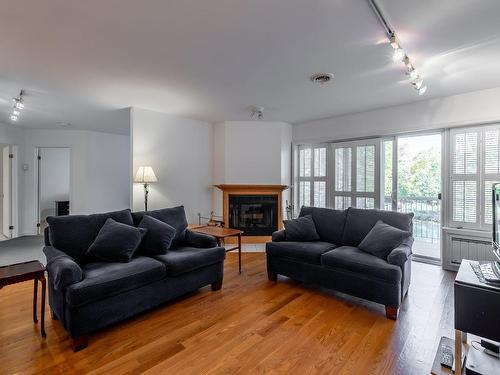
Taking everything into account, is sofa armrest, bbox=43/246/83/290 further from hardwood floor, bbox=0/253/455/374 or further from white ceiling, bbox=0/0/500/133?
white ceiling, bbox=0/0/500/133

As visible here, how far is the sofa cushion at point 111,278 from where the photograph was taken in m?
1.99

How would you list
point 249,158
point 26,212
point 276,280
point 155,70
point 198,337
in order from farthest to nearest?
point 26,212 → point 249,158 → point 276,280 → point 155,70 → point 198,337

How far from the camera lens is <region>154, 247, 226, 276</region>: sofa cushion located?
2.63m

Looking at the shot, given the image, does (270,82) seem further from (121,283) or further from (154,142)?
(121,283)

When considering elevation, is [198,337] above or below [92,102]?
below

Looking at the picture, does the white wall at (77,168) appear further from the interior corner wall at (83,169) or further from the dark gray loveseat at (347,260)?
the dark gray loveseat at (347,260)

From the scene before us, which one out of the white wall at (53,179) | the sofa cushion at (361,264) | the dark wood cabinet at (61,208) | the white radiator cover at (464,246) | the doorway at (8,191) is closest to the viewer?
the sofa cushion at (361,264)

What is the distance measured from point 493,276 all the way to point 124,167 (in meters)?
6.88

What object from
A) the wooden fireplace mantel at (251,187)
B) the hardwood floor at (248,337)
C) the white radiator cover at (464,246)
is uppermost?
the wooden fireplace mantel at (251,187)

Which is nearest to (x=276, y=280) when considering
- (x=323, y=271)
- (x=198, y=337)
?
(x=323, y=271)

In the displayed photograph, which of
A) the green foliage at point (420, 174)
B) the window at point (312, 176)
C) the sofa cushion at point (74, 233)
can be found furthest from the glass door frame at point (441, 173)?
the sofa cushion at point (74, 233)

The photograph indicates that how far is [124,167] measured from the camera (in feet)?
21.6

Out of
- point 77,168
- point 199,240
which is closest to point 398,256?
point 199,240

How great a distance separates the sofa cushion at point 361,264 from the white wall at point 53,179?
7.47 m
